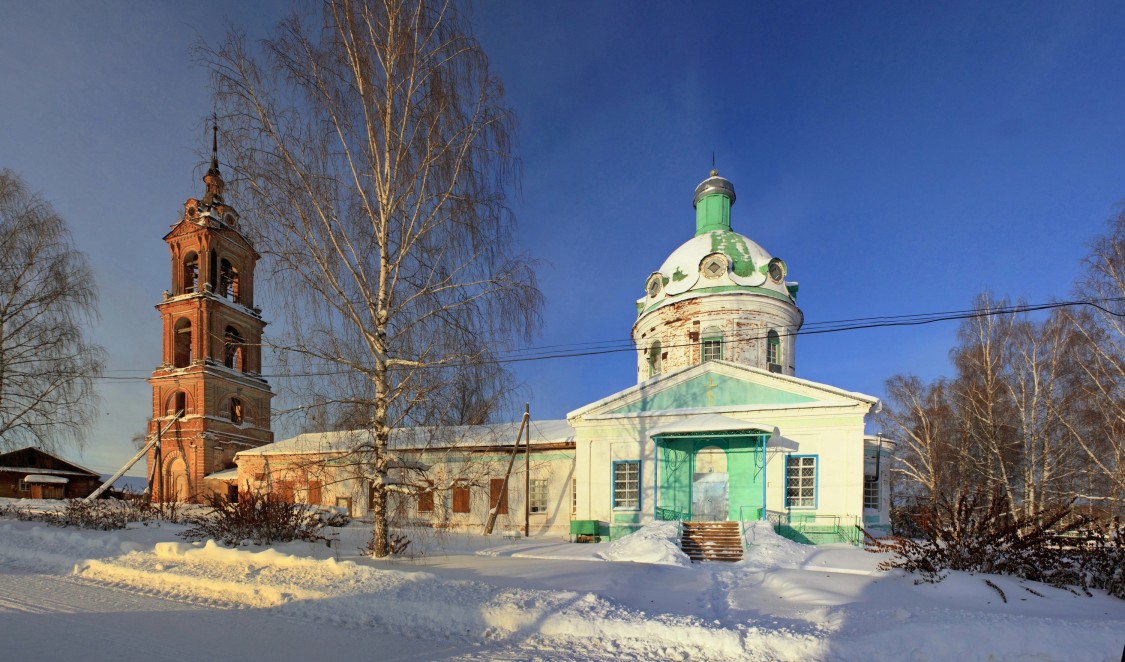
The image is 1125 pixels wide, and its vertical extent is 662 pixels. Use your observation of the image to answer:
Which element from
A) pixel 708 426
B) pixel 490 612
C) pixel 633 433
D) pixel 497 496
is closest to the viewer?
pixel 490 612

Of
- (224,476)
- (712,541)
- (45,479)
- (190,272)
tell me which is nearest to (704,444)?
(712,541)

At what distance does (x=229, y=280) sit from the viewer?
28438 millimetres

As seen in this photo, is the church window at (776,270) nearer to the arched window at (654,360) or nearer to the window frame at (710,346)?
the window frame at (710,346)

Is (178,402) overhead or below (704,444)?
overhead

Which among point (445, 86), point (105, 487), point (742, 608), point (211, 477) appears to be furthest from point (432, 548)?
point (105, 487)

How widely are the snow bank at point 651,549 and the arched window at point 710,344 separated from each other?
859 centimetres

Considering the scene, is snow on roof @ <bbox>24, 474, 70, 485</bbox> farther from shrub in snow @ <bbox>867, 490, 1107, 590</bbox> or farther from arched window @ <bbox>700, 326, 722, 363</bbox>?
shrub in snow @ <bbox>867, 490, 1107, 590</bbox>

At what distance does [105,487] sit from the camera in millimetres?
25969

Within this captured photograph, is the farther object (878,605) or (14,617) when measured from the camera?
(878,605)

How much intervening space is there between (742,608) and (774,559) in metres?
5.71

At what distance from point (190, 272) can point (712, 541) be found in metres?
27.5

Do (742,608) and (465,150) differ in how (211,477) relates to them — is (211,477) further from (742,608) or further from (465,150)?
(742,608)

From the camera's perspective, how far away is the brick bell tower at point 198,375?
26.2 meters

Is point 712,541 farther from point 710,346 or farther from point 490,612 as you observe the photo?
point 490,612
